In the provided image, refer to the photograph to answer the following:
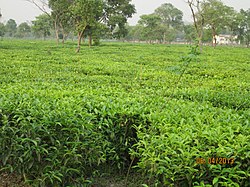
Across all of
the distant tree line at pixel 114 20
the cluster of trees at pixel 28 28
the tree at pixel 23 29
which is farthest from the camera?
the tree at pixel 23 29

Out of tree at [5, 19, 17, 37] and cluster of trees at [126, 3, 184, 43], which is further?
tree at [5, 19, 17, 37]

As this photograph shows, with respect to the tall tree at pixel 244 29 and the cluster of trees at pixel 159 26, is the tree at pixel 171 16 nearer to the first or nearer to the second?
the cluster of trees at pixel 159 26

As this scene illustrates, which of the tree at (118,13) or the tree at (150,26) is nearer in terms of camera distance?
the tree at (118,13)

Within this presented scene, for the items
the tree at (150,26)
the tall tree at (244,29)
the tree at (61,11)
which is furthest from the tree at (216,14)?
the tree at (61,11)

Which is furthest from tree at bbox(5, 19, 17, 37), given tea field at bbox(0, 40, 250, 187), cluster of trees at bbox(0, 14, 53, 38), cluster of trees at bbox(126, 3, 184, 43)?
tea field at bbox(0, 40, 250, 187)

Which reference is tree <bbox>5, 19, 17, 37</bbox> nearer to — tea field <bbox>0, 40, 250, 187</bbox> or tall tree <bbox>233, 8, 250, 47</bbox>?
tall tree <bbox>233, 8, 250, 47</bbox>

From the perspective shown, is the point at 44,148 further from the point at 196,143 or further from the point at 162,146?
the point at 196,143

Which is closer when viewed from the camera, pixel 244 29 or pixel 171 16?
pixel 244 29
